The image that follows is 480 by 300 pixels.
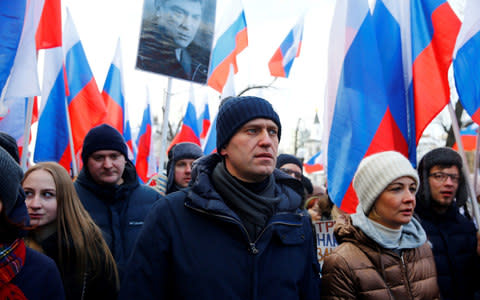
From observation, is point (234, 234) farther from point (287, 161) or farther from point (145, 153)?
point (145, 153)

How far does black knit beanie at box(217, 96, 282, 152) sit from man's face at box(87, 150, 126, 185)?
5.06ft

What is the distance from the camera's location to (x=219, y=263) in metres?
1.93

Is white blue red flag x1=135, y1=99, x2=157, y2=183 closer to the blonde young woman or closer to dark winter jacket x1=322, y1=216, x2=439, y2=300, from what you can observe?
the blonde young woman

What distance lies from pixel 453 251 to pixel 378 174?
1.11 meters

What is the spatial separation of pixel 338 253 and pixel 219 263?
2.93 feet

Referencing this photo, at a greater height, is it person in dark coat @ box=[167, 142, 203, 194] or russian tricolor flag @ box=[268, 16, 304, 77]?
russian tricolor flag @ box=[268, 16, 304, 77]

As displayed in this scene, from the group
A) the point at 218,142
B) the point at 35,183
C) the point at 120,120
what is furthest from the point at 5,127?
the point at 218,142

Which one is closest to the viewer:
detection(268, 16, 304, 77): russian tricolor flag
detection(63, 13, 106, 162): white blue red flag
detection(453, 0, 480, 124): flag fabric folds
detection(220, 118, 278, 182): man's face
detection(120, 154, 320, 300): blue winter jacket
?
detection(120, 154, 320, 300): blue winter jacket

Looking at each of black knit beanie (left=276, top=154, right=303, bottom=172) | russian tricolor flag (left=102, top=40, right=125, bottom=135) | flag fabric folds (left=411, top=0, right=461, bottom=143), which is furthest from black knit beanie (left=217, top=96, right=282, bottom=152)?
russian tricolor flag (left=102, top=40, right=125, bottom=135)

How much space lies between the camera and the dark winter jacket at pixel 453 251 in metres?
3.12

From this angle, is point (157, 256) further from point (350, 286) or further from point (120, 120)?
point (120, 120)

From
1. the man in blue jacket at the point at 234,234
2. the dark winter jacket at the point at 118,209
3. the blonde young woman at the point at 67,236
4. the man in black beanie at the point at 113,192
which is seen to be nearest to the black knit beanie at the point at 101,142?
the man in black beanie at the point at 113,192

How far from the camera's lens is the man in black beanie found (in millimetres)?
3242

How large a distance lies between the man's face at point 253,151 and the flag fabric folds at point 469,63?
7.97 feet
